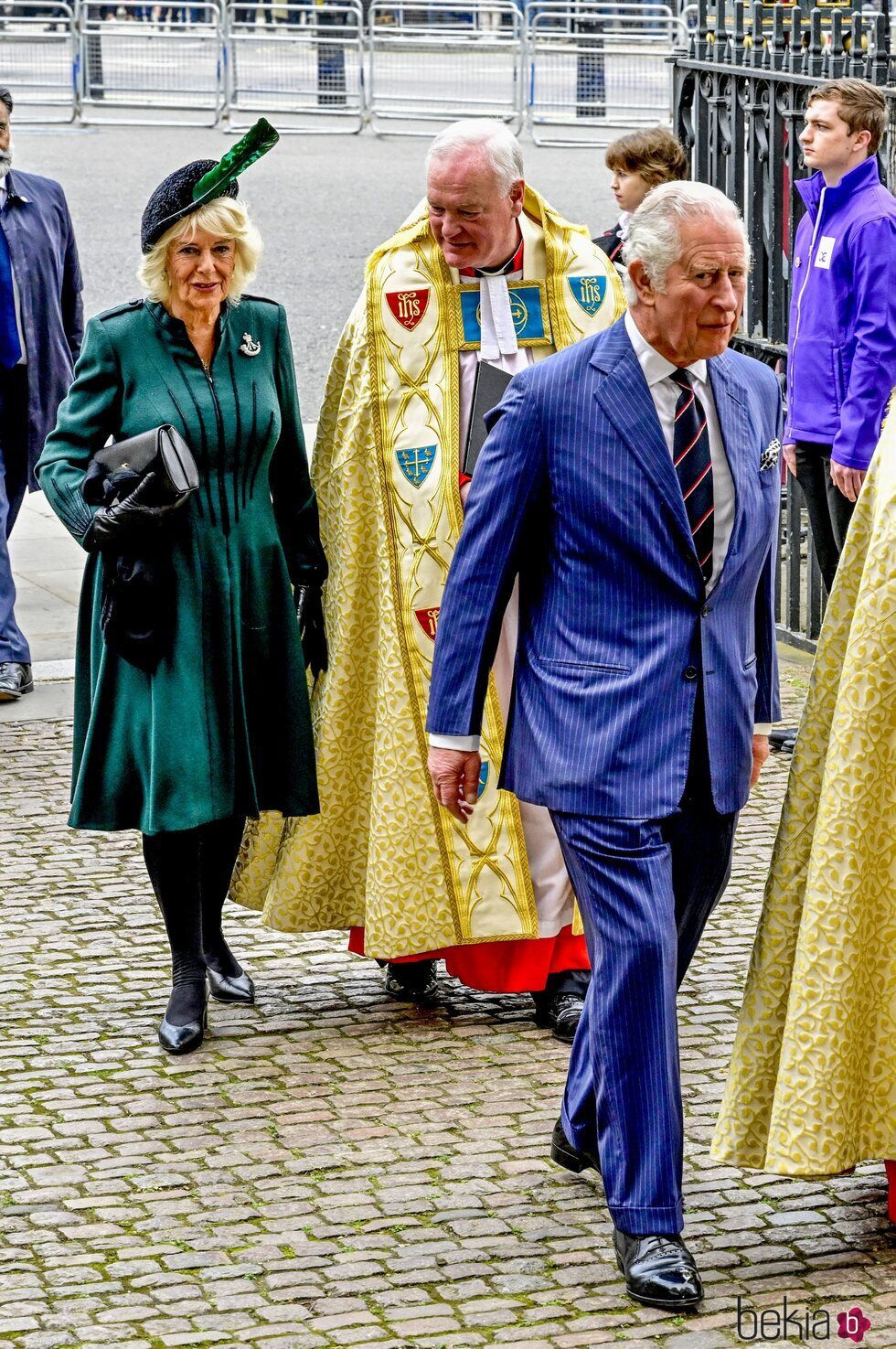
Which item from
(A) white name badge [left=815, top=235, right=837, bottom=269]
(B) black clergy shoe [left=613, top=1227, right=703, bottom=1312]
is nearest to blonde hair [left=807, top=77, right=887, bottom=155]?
(A) white name badge [left=815, top=235, right=837, bottom=269]

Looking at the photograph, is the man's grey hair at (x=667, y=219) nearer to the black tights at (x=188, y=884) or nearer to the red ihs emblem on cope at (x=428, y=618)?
the red ihs emblem on cope at (x=428, y=618)

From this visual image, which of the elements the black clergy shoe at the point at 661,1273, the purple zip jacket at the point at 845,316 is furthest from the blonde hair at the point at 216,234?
the purple zip jacket at the point at 845,316

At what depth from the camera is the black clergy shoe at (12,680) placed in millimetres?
8031

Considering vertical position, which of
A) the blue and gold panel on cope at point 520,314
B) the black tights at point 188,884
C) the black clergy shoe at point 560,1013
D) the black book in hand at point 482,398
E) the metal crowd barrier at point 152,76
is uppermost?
the metal crowd barrier at point 152,76

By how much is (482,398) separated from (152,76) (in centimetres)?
1945

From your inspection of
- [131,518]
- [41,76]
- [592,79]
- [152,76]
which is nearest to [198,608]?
[131,518]

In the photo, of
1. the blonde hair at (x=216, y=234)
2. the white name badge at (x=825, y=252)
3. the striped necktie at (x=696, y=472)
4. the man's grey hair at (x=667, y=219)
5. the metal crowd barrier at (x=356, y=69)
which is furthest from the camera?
the metal crowd barrier at (x=356, y=69)

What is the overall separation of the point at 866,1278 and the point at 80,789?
202 cm

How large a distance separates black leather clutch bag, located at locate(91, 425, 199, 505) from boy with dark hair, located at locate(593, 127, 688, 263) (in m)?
2.79

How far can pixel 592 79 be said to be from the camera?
22.8 m

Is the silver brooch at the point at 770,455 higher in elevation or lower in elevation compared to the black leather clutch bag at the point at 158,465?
higher

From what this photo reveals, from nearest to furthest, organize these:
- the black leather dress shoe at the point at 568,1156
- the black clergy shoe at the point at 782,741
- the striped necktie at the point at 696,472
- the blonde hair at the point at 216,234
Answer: the striped necktie at the point at 696,472
the black leather dress shoe at the point at 568,1156
the blonde hair at the point at 216,234
the black clergy shoe at the point at 782,741

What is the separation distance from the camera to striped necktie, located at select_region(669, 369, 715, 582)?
12.9ft

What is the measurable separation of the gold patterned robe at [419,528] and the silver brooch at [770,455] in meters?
1.16
